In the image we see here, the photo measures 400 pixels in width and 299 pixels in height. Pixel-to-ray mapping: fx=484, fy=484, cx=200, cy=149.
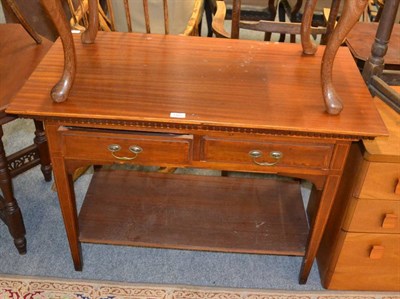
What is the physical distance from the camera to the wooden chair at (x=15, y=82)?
68.1 inches

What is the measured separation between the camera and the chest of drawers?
157 centimetres

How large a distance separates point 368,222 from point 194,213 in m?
0.68

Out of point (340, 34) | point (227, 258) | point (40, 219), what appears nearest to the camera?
point (340, 34)

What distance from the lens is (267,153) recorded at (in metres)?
1.49

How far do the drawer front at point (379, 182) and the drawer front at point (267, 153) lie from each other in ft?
0.55

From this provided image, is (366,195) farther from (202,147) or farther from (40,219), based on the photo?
(40,219)

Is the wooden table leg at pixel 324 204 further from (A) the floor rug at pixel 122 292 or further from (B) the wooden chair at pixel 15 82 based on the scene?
(B) the wooden chair at pixel 15 82

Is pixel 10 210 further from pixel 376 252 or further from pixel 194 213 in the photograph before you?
pixel 376 252

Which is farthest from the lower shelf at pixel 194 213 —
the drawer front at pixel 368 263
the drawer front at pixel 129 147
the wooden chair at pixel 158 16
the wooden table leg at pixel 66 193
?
the wooden chair at pixel 158 16

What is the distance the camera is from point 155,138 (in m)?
1.49

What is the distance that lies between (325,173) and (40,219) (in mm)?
1325


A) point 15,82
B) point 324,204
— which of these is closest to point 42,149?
point 15,82

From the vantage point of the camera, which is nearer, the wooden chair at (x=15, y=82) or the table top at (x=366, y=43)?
the wooden chair at (x=15, y=82)

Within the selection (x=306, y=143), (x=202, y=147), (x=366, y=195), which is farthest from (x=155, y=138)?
(x=366, y=195)
